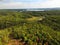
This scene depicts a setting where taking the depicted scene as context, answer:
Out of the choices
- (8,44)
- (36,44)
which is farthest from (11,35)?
(36,44)

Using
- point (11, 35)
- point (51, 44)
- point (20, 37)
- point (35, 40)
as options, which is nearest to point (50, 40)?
point (51, 44)

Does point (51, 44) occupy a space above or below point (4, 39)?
below

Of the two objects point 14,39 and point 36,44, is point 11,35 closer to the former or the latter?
point 14,39

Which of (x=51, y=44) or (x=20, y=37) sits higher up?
(x=20, y=37)

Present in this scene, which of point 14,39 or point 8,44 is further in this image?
point 14,39

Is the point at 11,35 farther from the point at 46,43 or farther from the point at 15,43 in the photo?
the point at 46,43

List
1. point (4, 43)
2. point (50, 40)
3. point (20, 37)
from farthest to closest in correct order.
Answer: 1. point (50, 40)
2. point (20, 37)
3. point (4, 43)

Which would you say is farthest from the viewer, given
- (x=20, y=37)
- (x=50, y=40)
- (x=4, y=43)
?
(x=50, y=40)

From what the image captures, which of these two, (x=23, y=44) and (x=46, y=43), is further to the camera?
(x=46, y=43)

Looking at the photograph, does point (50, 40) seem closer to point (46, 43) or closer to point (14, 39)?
point (46, 43)
